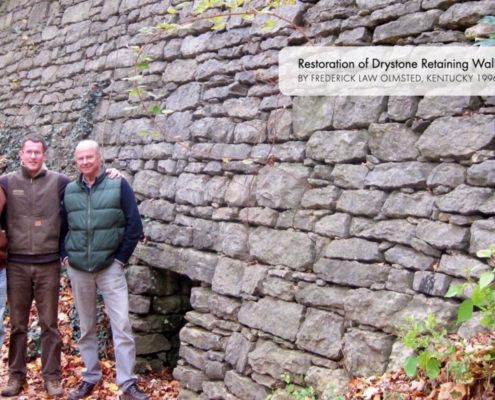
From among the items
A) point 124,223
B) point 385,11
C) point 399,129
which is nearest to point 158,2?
point 124,223

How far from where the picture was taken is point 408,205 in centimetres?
349

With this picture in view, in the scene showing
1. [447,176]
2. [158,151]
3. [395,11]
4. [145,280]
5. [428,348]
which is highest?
[395,11]

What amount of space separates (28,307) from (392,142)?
3126 mm

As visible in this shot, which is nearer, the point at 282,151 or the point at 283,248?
the point at 283,248

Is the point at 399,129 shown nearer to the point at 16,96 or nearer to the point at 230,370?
the point at 230,370

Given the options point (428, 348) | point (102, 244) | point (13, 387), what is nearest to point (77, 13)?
point (102, 244)

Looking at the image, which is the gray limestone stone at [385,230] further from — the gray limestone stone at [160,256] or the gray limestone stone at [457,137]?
Answer: the gray limestone stone at [160,256]

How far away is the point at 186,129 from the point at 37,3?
4025mm

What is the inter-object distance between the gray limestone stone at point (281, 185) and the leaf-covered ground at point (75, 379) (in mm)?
1932

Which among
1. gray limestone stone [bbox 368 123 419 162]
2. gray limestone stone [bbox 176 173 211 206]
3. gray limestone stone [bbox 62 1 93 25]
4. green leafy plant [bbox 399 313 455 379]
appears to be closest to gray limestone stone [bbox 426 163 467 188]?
gray limestone stone [bbox 368 123 419 162]

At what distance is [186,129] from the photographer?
5.21 m

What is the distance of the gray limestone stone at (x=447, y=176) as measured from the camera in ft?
10.9

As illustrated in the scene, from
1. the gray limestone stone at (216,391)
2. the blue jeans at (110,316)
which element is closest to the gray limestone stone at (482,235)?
the gray limestone stone at (216,391)

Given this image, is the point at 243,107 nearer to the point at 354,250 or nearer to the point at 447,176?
the point at 354,250
